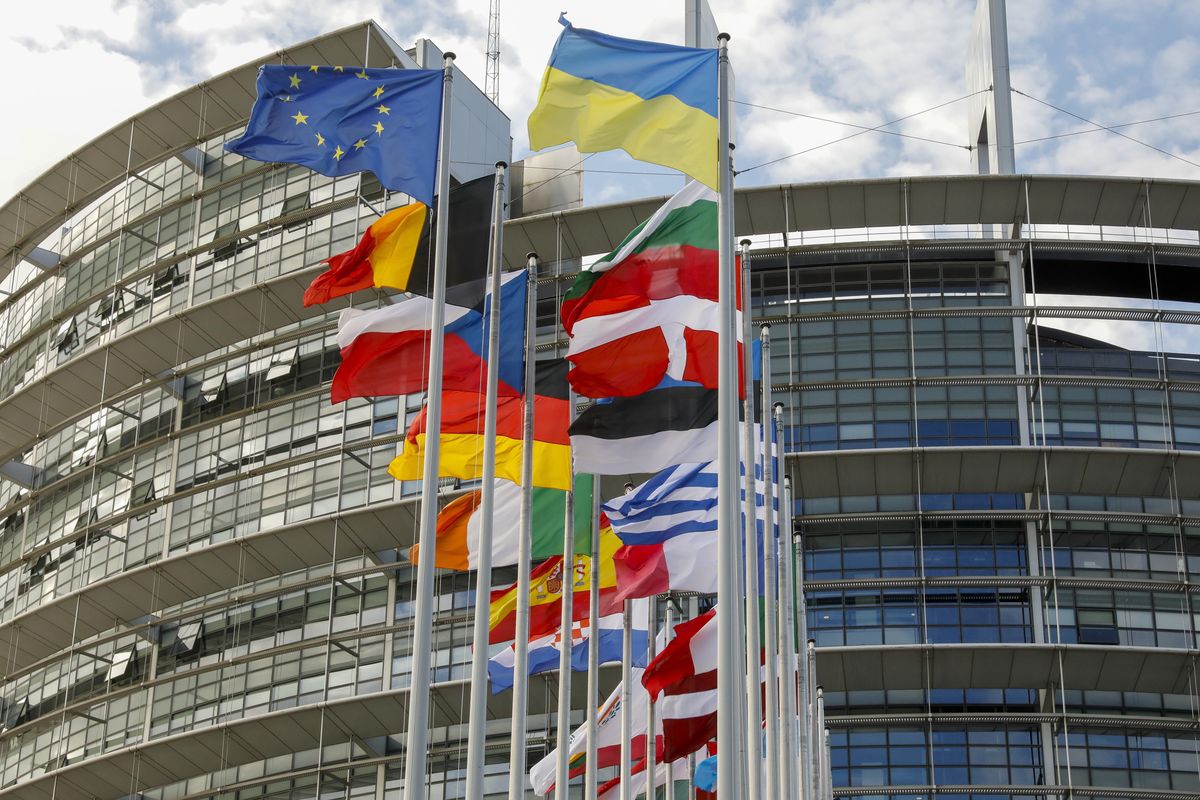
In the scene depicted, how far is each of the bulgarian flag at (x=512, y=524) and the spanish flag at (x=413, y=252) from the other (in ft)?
11.9

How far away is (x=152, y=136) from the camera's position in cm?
5956

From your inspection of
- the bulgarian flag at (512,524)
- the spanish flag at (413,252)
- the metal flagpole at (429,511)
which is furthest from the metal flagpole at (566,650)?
the metal flagpole at (429,511)

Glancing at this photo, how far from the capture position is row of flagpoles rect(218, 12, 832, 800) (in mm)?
19641

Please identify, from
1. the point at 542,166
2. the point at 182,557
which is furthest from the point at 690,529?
the point at 542,166

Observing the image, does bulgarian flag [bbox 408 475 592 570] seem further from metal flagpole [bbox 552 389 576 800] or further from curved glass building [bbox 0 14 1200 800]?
curved glass building [bbox 0 14 1200 800]

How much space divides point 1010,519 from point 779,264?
10.4m

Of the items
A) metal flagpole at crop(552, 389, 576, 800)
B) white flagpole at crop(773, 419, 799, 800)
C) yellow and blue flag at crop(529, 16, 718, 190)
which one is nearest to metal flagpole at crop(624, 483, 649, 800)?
metal flagpole at crop(552, 389, 576, 800)

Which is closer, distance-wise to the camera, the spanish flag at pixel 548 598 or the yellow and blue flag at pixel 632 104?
the yellow and blue flag at pixel 632 104

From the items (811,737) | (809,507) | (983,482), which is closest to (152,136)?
(809,507)

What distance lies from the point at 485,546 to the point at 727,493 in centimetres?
389

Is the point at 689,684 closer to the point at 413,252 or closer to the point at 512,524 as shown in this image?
the point at 512,524

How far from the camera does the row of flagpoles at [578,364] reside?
19.6m

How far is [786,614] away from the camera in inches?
1107

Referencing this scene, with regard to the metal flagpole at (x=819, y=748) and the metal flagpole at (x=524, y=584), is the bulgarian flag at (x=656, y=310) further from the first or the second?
the metal flagpole at (x=819, y=748)
